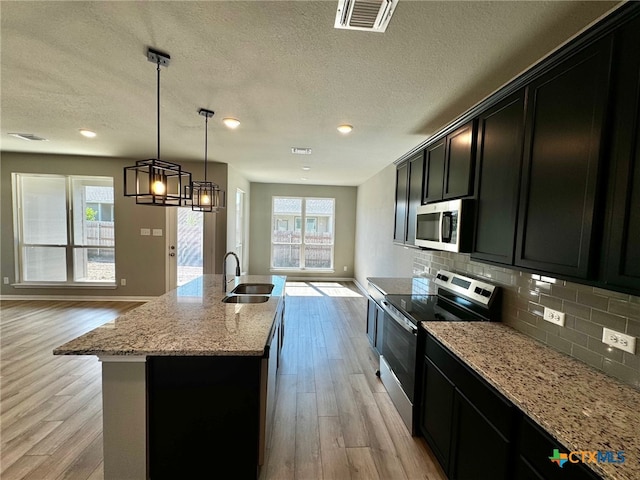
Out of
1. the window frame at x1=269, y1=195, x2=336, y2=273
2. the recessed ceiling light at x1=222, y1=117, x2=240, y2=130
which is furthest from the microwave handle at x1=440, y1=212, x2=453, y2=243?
the window frame at x1=269, y1=195, x2=336, y2=273

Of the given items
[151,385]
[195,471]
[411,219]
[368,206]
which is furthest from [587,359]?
[368,206]

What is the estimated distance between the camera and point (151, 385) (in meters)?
1.53

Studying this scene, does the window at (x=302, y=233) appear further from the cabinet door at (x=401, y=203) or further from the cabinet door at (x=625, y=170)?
the cabinet door at (x=625, y=170)

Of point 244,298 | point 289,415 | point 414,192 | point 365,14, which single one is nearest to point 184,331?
point 244,298

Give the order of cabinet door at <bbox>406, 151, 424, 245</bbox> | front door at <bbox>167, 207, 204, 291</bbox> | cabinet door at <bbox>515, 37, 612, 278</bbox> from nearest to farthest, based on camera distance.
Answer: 1. cabinet door at <bbox>515, 37, 612, 278</bbox>
2. cabinet door at <bbox>406, 151, 424, 245</bbox>
3. front door at <bbox>167, 207, 204, 291</bbox>

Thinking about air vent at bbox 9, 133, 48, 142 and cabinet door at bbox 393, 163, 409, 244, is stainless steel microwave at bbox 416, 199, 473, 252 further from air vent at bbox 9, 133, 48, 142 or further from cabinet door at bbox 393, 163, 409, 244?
air vent at bbox 9, 133, 48, 142

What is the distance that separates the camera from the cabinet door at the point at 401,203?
325cm

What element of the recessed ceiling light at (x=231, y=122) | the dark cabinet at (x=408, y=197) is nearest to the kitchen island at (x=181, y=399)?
the dark cabinet at (x=408, y=197)

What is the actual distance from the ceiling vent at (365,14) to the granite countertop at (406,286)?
224 cm

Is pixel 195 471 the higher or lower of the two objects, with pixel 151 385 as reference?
lower

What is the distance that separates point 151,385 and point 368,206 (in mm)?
5528

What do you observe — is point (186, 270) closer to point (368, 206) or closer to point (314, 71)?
point (368, 206)

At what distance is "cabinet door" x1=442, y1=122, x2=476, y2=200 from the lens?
2.06 meters

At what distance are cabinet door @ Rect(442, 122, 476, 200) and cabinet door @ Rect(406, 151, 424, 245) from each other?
1.60ft
